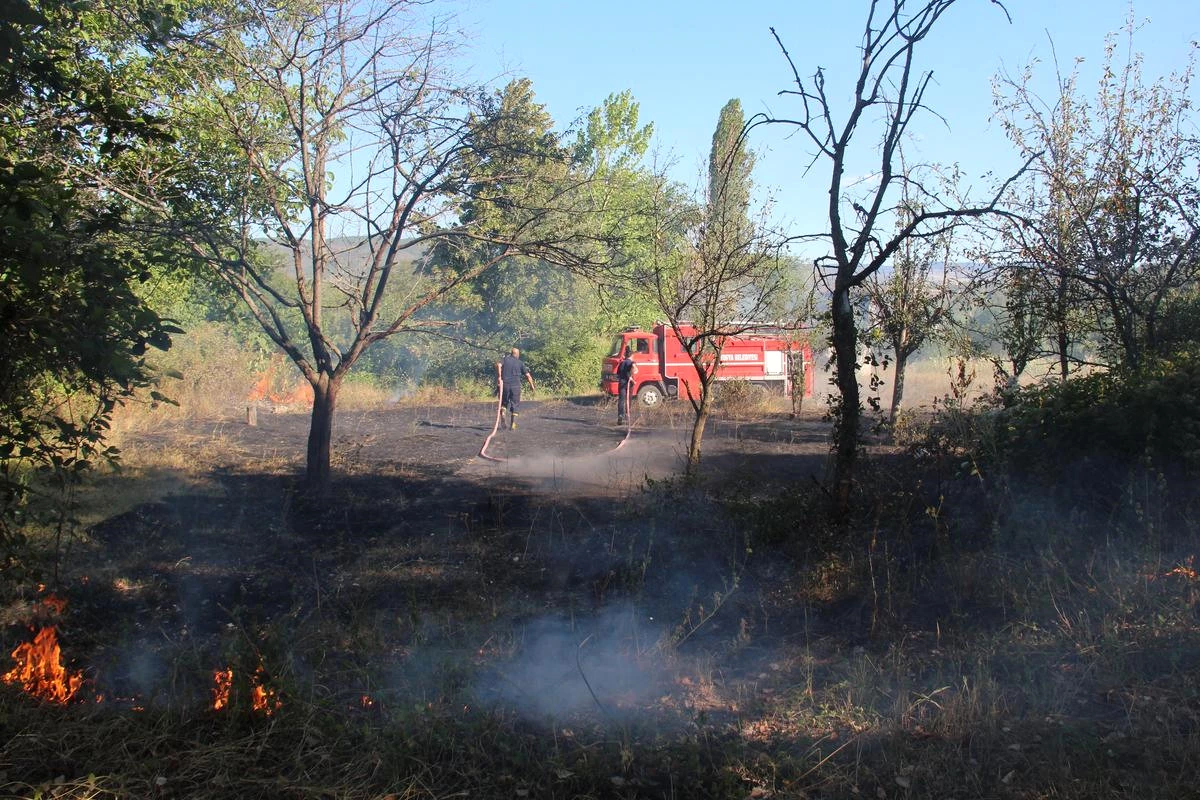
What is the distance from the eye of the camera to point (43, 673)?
404cm

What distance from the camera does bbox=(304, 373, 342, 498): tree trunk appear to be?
934 centimetres

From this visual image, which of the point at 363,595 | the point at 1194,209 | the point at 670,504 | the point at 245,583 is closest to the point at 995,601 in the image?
the point at 670,504

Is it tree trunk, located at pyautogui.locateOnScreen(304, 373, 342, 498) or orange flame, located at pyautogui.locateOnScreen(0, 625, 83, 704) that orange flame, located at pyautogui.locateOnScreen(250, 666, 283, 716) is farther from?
tree trunk, located at pyautogui.locateOnScreen(304, 373, 342, 498)

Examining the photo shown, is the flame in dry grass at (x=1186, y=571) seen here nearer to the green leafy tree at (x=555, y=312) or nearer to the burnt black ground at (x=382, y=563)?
the burnt black ground at (x=382, y=563)

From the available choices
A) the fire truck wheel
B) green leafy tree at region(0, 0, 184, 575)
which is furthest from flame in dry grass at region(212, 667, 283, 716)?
the fire truck wheel

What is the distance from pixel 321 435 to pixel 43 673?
5.64 m

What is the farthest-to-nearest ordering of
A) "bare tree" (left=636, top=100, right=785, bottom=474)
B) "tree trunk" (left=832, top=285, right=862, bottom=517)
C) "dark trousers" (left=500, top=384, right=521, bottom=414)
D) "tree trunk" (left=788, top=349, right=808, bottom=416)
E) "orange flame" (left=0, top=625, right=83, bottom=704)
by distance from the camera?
"dark trousers" (left=500, top=384, right=521, bottom=414) < "tree trunk" (left=788, top=349, right=808, bottom=416) < "bare tree" (left=636, top=100, right=785, bottom=474) < "tree trunk" (left=832, top=285, right=862, bottom=517) < "orange flame" (left=0, top=625, right=83, bottom=704)

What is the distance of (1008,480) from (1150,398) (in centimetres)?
115

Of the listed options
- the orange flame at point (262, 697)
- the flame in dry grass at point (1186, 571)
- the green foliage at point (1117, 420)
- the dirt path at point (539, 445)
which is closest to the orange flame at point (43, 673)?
the orange flame at point (262, 697)

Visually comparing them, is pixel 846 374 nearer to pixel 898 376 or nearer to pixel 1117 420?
pixel 1117 420

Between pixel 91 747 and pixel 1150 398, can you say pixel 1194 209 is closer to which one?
pixel 1150 398

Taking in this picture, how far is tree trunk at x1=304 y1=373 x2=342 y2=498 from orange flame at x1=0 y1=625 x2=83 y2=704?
505 cm

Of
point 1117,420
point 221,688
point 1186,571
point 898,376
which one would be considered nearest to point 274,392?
point 898,376

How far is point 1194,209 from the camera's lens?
757cm
